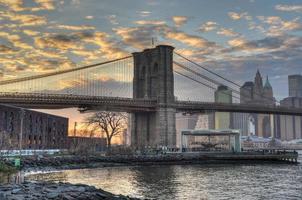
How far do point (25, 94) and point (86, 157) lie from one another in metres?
18.9

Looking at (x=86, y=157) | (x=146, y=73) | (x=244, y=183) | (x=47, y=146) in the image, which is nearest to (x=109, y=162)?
(x=86, y=157)

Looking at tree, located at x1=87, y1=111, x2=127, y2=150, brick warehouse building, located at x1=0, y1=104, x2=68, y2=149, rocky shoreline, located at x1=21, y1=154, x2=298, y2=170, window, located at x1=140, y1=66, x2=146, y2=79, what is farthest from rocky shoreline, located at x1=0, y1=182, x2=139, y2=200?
window, located at x1=140, y1=66, x2=146, y2=79

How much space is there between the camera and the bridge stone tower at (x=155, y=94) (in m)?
108

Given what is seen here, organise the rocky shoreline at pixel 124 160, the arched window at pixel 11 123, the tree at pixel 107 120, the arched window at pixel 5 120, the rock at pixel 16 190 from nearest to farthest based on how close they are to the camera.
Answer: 1. the rock at pixel 16 190
2. the rocky shoreline at pixel 124 160
3. the arched window at pixel 5 120
4. the arched window at pixel 11 123
5. the tree at pixel 107 120

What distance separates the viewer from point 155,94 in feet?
380

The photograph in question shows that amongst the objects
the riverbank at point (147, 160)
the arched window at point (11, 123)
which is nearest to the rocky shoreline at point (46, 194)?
the riverbank at point (147, 160)

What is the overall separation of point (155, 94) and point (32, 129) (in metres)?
33.0

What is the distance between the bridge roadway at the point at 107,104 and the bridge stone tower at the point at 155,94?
2.63 m

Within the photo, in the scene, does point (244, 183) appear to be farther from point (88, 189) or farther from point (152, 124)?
point (152, 124)

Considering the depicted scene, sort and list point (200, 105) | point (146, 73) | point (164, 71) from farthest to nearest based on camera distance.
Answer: point (146, 73) → point (164, 71) → point (200, 105)

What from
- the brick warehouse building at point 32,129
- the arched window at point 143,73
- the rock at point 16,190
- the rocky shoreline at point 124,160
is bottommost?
the rocky shoreline at point 124,160

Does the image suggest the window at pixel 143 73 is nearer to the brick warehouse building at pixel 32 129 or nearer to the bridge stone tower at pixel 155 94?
the bridge stone tower at pixel 155 94

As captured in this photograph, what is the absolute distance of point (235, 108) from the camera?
4395 inches

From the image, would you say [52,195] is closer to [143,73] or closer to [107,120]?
[107,120]
